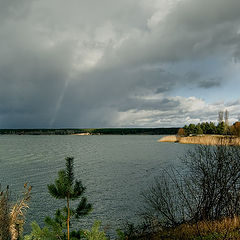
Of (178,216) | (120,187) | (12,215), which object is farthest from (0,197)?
(120,187)

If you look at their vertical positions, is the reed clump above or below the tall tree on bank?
below

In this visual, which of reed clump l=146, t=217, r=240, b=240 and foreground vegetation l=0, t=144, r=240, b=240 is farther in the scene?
reed clump l=146, t=217, r=240, b=240

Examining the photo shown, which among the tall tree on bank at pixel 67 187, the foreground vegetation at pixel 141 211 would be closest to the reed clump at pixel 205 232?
the foreground vegetation at pixel 141 211

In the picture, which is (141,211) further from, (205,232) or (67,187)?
(67,187)

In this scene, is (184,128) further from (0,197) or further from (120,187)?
(0,197)

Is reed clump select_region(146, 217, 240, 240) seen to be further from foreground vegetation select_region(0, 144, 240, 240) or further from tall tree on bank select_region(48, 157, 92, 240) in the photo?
tall tree on bank select_region(48, 157, 92, 240)

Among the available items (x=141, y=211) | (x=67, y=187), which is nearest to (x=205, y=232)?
(x=141, y=211)

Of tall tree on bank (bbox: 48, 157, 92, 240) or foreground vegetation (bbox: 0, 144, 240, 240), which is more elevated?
tall tree on bank (bbox: 48, 157, 92, 240)

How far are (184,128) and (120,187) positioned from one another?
86.3 metres

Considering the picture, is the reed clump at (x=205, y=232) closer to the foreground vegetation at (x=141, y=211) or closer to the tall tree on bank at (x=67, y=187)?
the foreground vegetation at (x=141, y=211)

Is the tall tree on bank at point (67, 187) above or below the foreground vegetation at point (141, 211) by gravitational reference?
above

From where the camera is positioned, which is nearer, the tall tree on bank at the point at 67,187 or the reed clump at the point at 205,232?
the tall tree on bank at the point at 67,187

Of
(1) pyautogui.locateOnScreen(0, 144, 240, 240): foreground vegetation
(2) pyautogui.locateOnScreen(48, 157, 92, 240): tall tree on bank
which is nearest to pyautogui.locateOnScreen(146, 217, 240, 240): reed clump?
(1) pyautogui.locateOnScreen(0, 144, 240, 240): foreground vegetation

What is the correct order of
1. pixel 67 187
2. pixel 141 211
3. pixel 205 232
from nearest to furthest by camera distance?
pixel 67 187
pixel 205 232
pixel 141 211
